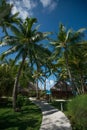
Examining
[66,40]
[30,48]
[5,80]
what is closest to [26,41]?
[30,48]

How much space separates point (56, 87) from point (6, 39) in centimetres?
3311

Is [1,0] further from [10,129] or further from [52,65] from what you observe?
[52,65]

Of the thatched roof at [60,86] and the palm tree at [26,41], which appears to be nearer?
the palm tree at [26,41]

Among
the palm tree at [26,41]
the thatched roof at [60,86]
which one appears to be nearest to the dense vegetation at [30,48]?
the palm tree at [26,41]

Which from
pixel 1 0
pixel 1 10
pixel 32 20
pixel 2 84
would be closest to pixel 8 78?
pixel 2 84

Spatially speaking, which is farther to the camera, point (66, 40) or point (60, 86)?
point (60, 86)

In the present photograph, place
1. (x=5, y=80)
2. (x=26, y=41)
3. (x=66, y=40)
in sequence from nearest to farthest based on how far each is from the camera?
(x=26, y=41), (x=66, y=40), (x=5, y=80)

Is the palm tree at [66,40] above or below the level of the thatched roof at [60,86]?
above

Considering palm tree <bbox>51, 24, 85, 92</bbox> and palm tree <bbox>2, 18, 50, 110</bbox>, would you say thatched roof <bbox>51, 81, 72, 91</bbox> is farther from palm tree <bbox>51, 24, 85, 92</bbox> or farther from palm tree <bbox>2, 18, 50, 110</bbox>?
palm tree <bbox>2, 18, 50, 110</bbox>

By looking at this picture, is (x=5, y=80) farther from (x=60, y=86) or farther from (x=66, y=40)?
(x=60, y=86)

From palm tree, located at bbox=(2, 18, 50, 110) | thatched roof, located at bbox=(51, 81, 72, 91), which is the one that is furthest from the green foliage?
thatched roof, located at bbox=(51, 81, 72, 91)

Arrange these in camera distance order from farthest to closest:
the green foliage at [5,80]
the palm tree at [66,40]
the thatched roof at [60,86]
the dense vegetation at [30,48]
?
the thatched roof at [60,86] → the green foliage at [5,80] → the palm tree at [66,40] → the dense vegetation at [30,48]

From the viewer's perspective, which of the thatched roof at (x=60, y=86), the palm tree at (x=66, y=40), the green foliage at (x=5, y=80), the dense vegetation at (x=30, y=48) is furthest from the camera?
the thatched roof at (x=60, y=86)

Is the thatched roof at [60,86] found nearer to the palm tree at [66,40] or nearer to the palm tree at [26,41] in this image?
the palm tree at [66,40]
